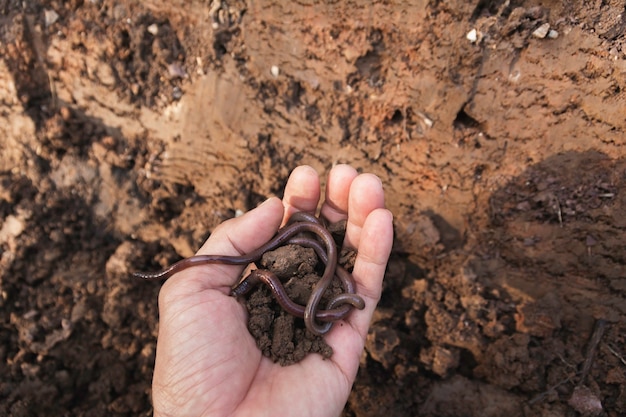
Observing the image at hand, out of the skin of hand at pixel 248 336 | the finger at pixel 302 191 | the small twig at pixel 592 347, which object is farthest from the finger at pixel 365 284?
the small twig at pixel 592 347

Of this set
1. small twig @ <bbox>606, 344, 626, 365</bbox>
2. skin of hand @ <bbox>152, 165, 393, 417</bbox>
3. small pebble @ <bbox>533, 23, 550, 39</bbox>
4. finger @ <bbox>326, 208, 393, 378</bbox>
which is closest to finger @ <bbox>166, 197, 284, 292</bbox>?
skin of hand @ <bbox>152, 165, 393, 417</bbox>

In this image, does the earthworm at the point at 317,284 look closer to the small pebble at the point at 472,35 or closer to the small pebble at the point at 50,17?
the small pebble at the point at 472,35

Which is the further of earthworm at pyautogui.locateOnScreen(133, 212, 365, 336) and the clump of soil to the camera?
earthworm at pyautogui.locateOnScreen(133, 212, 365, 336)

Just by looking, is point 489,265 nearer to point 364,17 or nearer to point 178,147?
point 364,17

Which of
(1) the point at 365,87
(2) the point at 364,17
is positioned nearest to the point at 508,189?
(1) the point at 365,87

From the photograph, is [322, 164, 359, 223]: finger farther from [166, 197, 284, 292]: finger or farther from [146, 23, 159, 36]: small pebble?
[146, 23, 159, 36]: small pebble

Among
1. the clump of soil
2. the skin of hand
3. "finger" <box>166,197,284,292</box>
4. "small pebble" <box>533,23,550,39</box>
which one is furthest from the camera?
"small pebble" <box>533,23,550,39</box>
